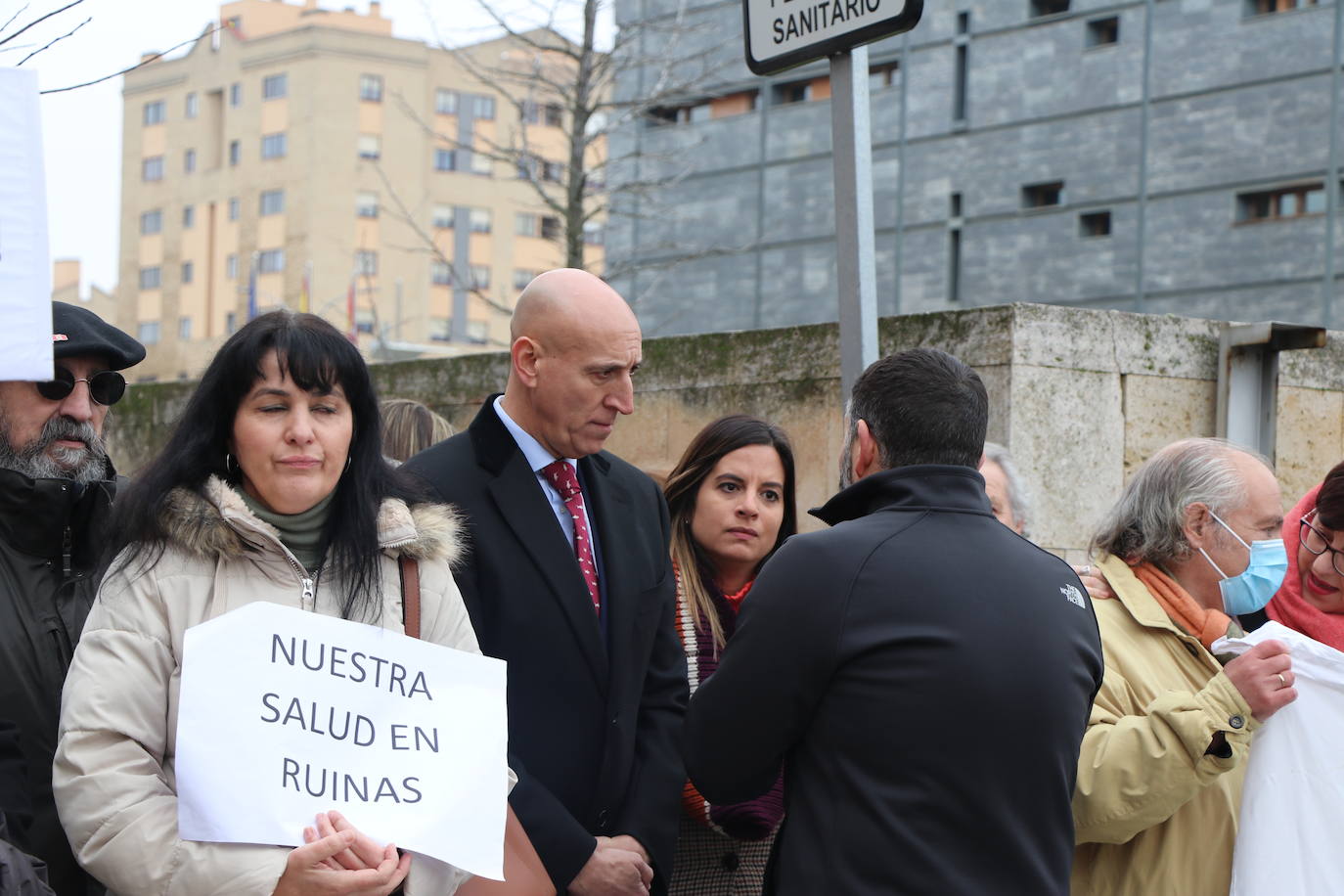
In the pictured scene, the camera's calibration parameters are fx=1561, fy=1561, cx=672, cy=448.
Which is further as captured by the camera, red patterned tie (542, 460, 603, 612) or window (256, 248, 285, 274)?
window (256, 248, 285, 274)

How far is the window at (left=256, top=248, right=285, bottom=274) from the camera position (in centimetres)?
6975

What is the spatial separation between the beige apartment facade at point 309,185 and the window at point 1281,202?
1754 inches

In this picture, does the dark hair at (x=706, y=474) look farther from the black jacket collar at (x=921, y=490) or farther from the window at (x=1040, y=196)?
the window at (x=1040, y=196)

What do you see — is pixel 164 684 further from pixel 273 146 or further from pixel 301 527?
pixel 273 146

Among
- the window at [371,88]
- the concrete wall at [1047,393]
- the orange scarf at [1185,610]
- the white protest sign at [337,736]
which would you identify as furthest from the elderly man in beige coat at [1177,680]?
the window at [371,88]

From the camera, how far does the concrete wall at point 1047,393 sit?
19.0ft

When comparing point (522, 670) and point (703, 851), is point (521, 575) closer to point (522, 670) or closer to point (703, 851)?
point (522, 670)

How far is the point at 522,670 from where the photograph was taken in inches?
137

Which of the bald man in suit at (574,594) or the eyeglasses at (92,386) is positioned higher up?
the eyeglasses at (92,386)

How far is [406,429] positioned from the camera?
4883 mm

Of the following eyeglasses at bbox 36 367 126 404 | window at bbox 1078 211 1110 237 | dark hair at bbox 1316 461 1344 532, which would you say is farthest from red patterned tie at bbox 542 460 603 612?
window at bbox 1078 211 1110 237

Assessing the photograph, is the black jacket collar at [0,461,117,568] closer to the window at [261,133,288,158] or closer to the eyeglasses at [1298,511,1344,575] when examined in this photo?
the eyeglasses at [1298,511,1344,575]

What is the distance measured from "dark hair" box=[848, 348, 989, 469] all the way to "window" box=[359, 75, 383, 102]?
7039 centimetres

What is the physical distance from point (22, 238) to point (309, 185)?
68.9m
